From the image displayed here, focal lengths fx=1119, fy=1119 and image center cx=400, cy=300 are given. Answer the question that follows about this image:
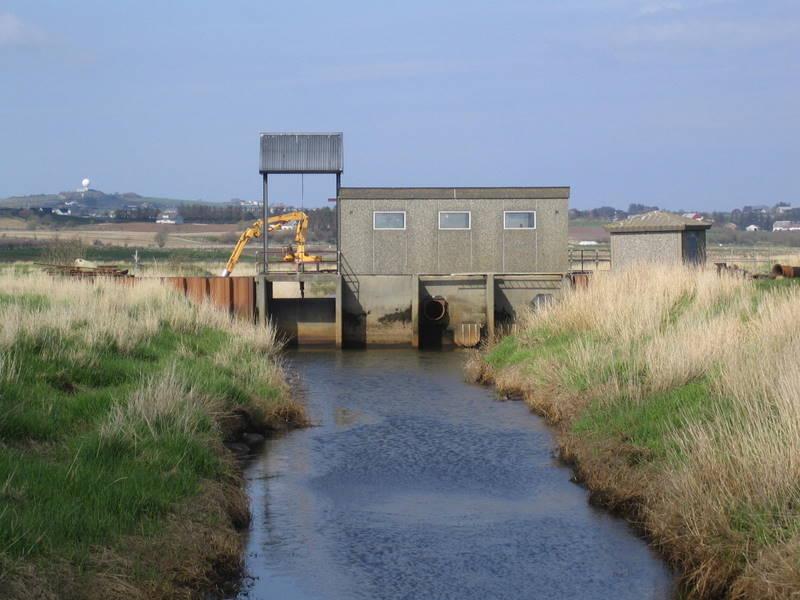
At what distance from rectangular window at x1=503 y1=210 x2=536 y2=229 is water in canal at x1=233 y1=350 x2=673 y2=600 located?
51.1ft

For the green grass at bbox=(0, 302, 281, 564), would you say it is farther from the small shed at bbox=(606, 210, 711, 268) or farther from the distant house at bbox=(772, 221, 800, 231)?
the distant house at bbox=(772, 221, 800, 231)

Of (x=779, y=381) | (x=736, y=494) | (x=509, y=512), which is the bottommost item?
(x=509, y=512)

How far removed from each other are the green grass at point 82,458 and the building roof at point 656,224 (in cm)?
1576

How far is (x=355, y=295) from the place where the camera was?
31906mm

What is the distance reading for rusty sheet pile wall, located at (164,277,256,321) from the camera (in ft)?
101

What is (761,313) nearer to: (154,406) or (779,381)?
(779,381)

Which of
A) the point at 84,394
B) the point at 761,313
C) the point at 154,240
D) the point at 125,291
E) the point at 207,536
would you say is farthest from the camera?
the point at 154,240

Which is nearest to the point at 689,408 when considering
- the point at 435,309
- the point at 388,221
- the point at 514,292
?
the point at 435,309

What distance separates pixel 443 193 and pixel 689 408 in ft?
70.7

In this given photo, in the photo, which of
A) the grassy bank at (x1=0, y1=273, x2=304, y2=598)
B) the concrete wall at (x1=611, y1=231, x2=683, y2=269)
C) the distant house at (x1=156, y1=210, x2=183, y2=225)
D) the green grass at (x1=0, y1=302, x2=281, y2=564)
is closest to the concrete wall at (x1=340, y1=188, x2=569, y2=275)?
the concrete wall at (x1=611, y1=231, x2=683, y2=269)

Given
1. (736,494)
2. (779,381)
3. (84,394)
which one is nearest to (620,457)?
(779,381)

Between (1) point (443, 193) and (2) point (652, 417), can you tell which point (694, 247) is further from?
(2) point (652, 417)

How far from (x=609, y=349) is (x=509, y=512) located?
19.8ft

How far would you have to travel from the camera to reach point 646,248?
2952 centimetres
